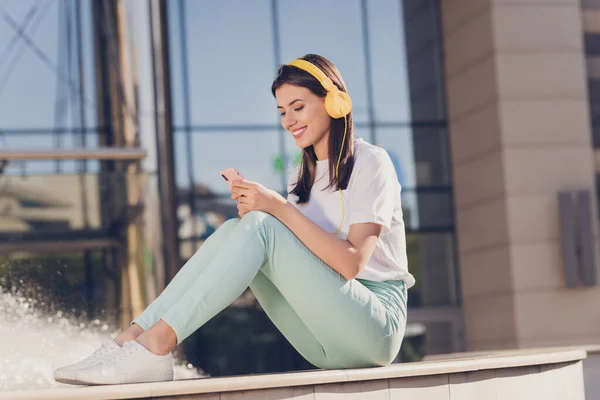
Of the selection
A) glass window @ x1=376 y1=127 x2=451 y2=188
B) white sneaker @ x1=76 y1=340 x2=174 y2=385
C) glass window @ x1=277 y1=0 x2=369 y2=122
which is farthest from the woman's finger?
glass window @ x1=376 y1=127 x2=451 y2=188

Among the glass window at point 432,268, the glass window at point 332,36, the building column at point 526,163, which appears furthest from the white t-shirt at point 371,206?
the glass window at point 432,268

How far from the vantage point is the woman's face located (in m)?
3.09

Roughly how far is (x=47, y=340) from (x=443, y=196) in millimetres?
9018

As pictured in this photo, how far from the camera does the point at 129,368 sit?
2592 mm

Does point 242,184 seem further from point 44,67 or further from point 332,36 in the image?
point 332,36

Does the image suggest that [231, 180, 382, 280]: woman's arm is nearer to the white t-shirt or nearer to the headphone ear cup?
the white t-shirt

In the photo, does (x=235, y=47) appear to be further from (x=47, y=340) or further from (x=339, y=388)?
(x=339, y=388)

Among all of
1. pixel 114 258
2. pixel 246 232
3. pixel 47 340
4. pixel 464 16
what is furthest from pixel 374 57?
pixel 246 232

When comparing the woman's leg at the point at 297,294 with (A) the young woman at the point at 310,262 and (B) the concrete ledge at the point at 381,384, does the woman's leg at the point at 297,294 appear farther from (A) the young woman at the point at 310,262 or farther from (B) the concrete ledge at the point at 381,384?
(B) the concrete ledge at the point at 381,384

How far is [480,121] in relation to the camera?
13312 millimetres

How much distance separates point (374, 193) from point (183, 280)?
0.67 metres

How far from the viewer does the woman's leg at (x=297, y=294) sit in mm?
2624

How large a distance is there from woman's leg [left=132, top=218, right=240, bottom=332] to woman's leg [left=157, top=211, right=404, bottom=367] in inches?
2.5

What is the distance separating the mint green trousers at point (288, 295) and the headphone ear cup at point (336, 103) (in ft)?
1.59
